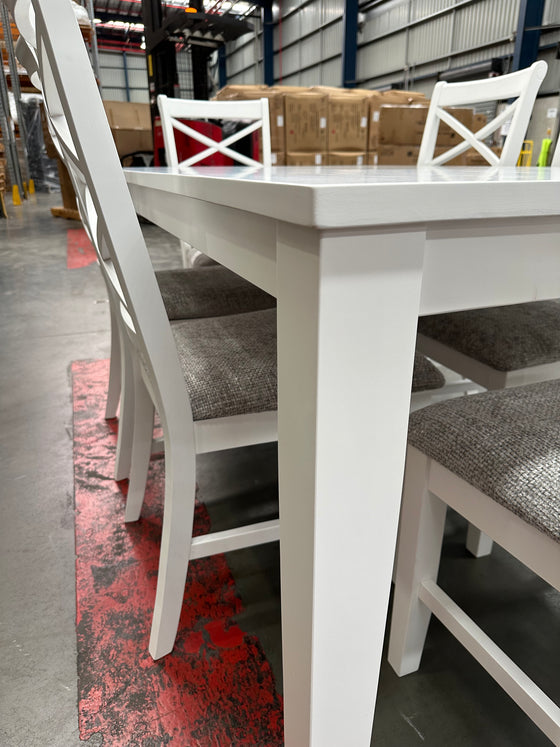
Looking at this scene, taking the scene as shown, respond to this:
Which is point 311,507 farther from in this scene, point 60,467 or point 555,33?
point 555,33

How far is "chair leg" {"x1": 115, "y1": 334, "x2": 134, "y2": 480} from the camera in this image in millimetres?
1186

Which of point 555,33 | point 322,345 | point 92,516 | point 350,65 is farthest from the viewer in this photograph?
point 350,65

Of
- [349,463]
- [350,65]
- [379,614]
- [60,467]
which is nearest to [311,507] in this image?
[349,463]

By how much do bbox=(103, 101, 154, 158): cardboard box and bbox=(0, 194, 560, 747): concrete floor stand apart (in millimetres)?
5751

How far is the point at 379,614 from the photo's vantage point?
484 millimetres

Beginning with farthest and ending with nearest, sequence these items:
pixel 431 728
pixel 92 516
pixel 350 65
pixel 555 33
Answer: pixel 350 65, pixel 555 33, pixel 92 516, pixel 431 728

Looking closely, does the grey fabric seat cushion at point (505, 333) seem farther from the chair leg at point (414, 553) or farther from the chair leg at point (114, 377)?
the chair leg at point (114, 377)

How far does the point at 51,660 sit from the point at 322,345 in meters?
0.81

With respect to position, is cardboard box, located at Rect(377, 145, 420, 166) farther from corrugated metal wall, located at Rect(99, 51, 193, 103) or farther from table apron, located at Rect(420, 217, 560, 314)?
corrugated metal wall, located at Rect(99, 51, 193, 103)

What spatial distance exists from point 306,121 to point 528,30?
2766 millimetres

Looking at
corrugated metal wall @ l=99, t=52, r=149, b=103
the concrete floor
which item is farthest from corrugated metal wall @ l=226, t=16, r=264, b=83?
the concrete floor

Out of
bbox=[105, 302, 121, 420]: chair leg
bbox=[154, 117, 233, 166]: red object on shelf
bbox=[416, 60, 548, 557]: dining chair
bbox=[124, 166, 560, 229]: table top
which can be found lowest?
bbox=[105, 302, 121, 420]: chair leg

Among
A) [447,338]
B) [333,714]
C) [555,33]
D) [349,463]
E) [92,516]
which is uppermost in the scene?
[555,33]

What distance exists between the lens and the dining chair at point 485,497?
Result: 53cm
